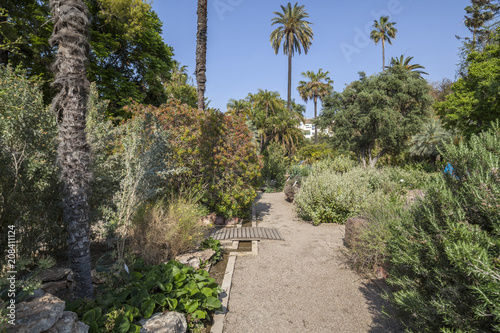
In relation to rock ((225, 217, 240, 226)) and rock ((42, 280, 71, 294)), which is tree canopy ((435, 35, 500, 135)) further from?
rock ((42, 280, 71, 294))

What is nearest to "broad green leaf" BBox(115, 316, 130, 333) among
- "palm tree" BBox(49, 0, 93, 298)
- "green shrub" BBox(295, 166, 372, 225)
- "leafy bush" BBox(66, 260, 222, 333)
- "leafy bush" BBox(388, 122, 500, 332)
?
"leafy bush" BBox(66, 260, 222, 333)

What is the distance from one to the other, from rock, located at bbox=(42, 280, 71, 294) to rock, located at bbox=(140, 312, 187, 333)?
1392mm

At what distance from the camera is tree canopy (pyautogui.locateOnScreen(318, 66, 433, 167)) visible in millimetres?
23969

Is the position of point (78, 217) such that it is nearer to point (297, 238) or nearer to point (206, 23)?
point (297, 238)

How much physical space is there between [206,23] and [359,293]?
10.8m

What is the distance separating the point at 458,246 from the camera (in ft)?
5.42

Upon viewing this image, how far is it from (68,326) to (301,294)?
11.4 ft

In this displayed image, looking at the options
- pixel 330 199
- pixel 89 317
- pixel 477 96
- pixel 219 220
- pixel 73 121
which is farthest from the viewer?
pixel 477 96

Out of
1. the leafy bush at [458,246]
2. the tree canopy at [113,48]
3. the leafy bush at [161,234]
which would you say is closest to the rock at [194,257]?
the leafy bush at [161,234]

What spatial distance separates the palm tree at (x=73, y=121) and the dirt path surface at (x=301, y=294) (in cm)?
224

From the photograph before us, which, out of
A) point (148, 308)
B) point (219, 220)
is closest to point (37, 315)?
point (148, 308)

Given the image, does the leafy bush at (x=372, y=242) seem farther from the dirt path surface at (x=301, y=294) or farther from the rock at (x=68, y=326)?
the rock at (x=68, y=326)

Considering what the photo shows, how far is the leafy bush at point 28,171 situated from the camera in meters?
3.34

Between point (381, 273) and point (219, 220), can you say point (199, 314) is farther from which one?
point (219, 220)
